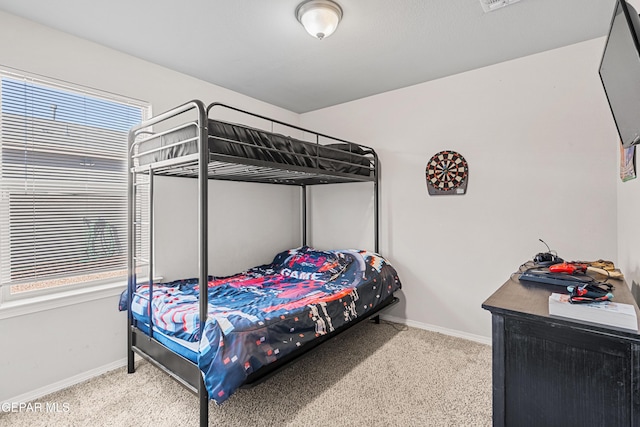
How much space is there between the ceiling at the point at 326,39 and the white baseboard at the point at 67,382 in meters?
2.49

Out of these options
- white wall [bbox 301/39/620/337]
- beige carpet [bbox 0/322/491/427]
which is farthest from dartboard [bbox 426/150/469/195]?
beige carpet [bbox 0/322/491/427]

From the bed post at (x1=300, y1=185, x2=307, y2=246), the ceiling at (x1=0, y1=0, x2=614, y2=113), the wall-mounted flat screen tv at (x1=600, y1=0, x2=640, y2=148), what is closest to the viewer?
the wall-mounted flat screen tv at (x1=600, y1=0, x2=640, y2=148)

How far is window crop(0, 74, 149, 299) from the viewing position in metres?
2.05

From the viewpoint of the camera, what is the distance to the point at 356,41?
2.35 meters

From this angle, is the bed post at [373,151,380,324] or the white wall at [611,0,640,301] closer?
the white wall at [611,0,640,301]

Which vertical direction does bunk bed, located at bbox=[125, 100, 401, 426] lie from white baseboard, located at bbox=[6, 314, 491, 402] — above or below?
above

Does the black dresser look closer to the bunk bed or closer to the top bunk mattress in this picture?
the bunk bed

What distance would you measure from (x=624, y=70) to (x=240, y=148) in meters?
1.84

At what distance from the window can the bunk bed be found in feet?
0.68

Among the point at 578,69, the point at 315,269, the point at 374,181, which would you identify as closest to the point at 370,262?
the point at 315,269

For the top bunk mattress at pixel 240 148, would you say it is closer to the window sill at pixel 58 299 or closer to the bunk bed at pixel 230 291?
the bunk bed at pixel 230 291

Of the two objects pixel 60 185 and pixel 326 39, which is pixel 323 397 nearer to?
pixel 60 185

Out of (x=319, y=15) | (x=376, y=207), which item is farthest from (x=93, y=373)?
(x=319, y=15)

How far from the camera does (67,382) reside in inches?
87.0
